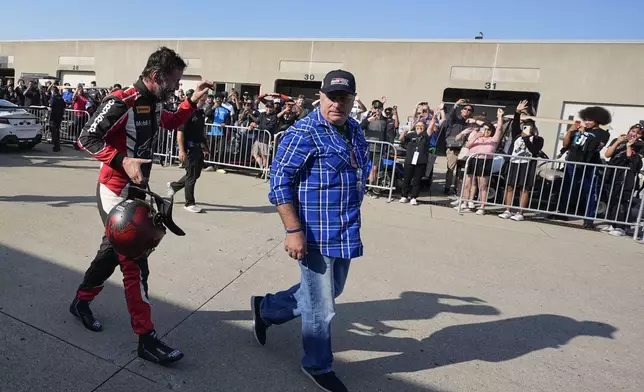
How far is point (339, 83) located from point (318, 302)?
126 centimetres

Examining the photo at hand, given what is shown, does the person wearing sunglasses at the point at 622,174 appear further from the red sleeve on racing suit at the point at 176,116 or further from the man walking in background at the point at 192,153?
the red sleeve on racing suit at the point at 176,116

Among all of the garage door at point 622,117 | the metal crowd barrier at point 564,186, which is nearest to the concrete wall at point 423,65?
the garage door at point 622,117

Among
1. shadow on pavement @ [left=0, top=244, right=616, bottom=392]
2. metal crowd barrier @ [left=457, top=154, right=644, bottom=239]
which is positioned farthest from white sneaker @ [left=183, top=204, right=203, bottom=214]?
metal crowd barrier @ [left=457, top=154, right=644, bottom=239]

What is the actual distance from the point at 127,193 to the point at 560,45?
59.2 ft

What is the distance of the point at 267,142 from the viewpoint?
1024 centimetres

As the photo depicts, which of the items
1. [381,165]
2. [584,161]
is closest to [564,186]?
[584,161]

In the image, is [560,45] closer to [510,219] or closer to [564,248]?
[510,219]

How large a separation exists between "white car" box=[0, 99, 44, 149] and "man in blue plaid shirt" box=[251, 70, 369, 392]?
10.8m

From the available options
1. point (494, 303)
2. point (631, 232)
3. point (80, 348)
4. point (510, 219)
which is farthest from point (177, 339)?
point (631, 232)

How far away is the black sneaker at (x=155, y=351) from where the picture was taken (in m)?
2.74

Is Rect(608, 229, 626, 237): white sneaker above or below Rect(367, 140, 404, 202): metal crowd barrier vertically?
below

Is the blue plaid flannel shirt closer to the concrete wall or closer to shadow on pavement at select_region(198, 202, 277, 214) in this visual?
shadow on pavement at select_region(198, 202, 277, 214)

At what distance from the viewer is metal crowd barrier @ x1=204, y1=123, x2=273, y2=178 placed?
10.1 metres

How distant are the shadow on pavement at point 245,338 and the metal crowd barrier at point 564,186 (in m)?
4.25
